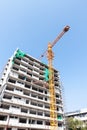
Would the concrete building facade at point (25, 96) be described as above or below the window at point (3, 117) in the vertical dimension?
above

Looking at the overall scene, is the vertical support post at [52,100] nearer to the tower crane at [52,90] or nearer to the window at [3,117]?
the tower crane at [52,90]

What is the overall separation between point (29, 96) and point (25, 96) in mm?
2104

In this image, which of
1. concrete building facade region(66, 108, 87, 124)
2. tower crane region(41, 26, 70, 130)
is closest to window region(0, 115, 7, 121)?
tower crane region(41, 26, 70, 130)

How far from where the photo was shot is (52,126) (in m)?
51.6

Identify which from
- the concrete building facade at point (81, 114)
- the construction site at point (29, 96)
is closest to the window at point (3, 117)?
the construction site at point (29, 96)

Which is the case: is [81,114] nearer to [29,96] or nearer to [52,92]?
[52,92]

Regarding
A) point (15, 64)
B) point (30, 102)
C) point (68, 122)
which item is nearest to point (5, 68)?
point (15, 64)

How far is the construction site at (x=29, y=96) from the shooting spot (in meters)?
45.4

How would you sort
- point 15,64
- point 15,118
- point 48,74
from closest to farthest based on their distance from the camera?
1. point 15,118
2. point 15,64
3. point 48,74

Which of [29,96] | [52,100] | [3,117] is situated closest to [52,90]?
[52,100]

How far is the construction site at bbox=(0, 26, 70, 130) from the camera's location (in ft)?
149

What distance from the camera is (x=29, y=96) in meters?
52.5

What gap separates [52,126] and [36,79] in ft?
55.6

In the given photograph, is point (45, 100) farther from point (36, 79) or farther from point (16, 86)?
point (16, 86)
